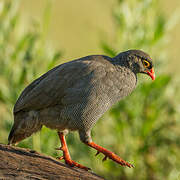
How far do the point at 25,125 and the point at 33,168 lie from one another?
0.67 metres

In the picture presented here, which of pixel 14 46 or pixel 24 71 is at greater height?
pixel 14 46

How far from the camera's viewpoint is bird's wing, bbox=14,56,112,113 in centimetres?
475

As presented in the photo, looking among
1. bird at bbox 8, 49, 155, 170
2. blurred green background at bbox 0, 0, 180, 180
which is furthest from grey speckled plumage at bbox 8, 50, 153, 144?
blurred green background at bbox 0, 0, 180, 180

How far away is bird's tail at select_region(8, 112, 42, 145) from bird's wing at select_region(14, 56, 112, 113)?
0.10 m

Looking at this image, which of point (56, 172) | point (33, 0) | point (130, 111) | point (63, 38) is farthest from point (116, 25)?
point (33, 0)

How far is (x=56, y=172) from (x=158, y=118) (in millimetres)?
4018

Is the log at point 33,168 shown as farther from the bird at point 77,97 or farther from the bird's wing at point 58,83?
the bird's wing at point 58,83

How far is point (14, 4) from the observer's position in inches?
301

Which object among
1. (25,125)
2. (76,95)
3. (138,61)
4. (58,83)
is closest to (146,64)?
A: (138,61)

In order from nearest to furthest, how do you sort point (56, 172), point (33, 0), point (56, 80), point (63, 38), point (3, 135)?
1. point (56, 172)
2. point (56, 80)
3. point (3, 135)
4. point (63, 38)
5. point (33, 0)

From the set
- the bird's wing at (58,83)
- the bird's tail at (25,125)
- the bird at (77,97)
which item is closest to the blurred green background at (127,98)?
the bird's tail at (25,125)

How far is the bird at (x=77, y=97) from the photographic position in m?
4.66

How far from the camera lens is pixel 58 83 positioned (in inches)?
188

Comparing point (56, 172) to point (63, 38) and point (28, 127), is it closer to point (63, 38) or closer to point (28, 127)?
point (28, 127)
